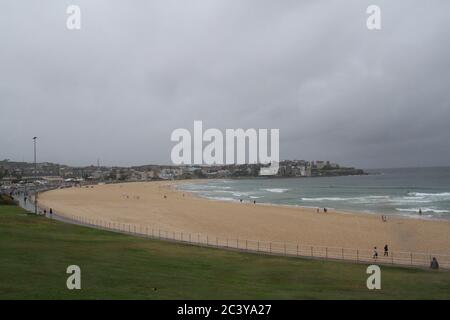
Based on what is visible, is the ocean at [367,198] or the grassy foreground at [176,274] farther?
the ocean at [367,198]

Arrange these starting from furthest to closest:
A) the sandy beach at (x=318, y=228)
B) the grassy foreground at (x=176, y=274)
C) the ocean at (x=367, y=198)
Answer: the ocean at (x=367, y=198) → the sandy beach at (x=318, y=228) → the grassy foreground at (x=176, y=274)

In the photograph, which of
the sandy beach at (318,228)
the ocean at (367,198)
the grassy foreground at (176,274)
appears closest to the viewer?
the grassy foreground at (176,274)

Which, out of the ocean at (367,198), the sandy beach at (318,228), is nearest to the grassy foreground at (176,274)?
the sandy beach at (318,228)

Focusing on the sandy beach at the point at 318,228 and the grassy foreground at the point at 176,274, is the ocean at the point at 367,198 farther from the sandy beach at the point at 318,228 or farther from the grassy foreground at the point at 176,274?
the grassy foreground at the point at 176,274

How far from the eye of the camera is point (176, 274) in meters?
13.5

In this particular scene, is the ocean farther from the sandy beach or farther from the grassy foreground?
the grassy foreground

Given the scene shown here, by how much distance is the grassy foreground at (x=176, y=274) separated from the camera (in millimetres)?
10609

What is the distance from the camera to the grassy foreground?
10609mm
